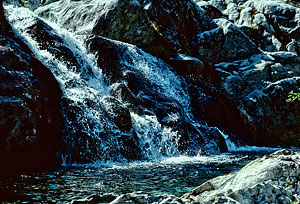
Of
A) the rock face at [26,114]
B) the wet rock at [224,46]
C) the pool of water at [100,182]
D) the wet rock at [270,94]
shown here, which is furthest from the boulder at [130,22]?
the pool of water at [100,182]

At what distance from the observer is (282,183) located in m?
3.49

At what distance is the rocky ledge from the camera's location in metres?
3.18

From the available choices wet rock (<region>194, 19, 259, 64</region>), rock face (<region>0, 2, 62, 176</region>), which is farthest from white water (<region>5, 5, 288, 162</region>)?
wet rock (<region>194, 19, 259, 64</region>)

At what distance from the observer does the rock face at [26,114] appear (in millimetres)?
8773

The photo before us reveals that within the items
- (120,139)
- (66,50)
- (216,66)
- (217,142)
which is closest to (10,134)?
(120,139)

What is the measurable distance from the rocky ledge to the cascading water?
280 inches

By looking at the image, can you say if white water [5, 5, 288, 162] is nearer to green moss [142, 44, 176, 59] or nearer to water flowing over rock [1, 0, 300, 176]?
water flowing over rock [1, 0, 300, 176]

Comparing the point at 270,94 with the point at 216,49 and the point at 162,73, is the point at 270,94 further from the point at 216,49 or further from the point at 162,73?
the point at 162,73

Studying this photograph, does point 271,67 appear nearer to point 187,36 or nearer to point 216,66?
point 216,66

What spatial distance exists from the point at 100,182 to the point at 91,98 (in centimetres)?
607

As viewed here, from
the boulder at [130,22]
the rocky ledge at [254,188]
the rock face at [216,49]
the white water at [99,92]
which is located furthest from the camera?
the boulder at [130,22]

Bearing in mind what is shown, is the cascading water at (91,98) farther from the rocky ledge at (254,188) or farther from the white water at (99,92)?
the rocky ledge at (254,188)

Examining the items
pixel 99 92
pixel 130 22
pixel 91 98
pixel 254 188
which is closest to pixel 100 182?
pixel 254 188

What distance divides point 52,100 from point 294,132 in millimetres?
20500
